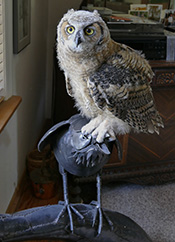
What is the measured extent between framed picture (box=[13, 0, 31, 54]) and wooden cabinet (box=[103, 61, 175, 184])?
792 mm

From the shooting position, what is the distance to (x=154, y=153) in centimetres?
230

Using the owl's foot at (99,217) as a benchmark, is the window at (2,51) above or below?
above

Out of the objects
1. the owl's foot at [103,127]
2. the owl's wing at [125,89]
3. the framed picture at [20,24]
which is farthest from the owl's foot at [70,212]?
the framed picture at [20,24]

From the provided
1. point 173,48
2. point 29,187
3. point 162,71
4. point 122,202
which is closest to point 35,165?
point 29,187

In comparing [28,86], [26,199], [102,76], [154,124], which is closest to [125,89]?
[102,76]

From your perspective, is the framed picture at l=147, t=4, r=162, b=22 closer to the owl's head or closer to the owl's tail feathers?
the owl's tail feathers

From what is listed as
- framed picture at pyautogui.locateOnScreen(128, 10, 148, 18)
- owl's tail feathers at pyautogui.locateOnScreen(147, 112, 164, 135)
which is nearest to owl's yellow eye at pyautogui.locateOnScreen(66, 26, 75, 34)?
owl's tail feathers at pyautogui.locateOnScreen(147, 112, 164, 135)

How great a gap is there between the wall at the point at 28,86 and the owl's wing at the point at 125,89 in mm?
653

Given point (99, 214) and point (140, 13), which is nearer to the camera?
point (99, 214)

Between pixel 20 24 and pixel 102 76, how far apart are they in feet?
2.62

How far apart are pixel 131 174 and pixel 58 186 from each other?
0.50 meters

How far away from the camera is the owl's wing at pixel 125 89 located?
3.82 feet

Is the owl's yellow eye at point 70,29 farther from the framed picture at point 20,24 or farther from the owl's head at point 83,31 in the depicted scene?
the framed picture at point 20,24

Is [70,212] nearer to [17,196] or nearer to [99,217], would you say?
[99,217]
